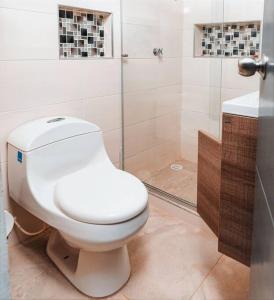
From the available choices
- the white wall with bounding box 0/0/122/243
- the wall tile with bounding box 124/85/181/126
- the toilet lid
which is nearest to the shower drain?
the wall tile with bounding box 124/85/181/126

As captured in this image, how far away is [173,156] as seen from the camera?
2.48 metres

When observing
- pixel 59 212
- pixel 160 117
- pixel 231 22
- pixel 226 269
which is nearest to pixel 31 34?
pixel 59 212

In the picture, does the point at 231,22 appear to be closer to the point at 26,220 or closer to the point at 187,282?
the point at 187,282

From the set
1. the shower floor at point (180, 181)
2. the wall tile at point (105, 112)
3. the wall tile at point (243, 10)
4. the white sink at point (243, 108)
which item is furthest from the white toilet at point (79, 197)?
the wall tile at point (243, 10)

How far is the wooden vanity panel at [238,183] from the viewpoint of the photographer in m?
0.97

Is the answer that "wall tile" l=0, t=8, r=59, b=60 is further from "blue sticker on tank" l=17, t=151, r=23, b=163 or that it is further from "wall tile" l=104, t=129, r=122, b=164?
"wall tile" l=104, t=129, r=122, b=164

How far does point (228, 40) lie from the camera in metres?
2.12

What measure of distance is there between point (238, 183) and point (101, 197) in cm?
54

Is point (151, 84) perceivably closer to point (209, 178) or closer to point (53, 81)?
point (53, 81)

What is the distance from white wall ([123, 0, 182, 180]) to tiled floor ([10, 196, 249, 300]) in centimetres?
63

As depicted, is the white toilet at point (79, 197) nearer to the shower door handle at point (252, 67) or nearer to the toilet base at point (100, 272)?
the toilet base at point (100, 272)

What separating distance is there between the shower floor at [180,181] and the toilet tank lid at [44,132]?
0.78 meters

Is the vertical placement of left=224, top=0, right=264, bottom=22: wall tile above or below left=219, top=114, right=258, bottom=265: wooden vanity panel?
above

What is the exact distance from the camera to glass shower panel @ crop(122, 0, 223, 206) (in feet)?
6.73
